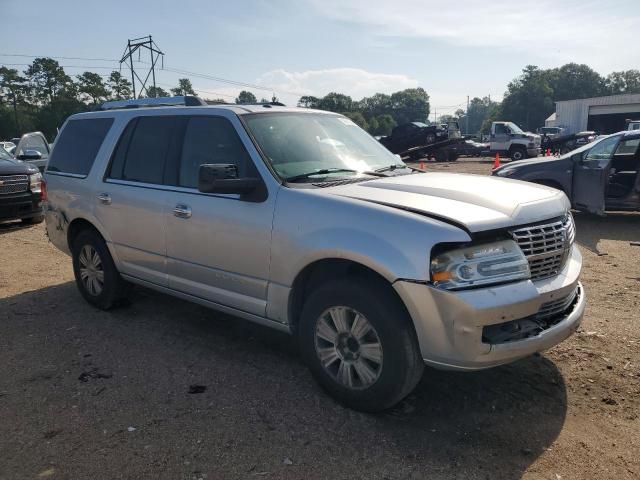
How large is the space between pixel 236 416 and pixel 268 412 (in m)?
0.20

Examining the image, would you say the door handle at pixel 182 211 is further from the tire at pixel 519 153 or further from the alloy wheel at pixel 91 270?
the tire at pixel 519 153

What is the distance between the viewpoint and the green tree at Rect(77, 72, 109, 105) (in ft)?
234

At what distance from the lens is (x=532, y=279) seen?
9.96 feet

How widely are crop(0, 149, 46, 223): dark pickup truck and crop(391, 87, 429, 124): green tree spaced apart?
134 meters

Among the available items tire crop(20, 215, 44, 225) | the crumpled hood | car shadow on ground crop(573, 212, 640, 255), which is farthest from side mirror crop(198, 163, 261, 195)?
tire crop(20, 215, 44, 225)

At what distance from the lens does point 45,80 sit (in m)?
74.2

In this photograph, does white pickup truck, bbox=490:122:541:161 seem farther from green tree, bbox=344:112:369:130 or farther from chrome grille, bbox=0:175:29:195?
chrome grille, bbox=0:175:29:195

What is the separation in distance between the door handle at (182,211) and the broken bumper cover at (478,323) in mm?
1905

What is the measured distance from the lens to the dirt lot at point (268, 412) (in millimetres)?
2777

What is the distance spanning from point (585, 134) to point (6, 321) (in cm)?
2708

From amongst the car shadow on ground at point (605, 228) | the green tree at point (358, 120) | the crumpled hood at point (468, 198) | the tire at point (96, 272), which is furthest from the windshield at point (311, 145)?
the car shadow on ground at point (605, 228)

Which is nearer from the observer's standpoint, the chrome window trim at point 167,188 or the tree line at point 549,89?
the chrome window trim at point 167,188

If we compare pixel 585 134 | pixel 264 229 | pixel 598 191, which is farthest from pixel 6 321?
pixel 585 134

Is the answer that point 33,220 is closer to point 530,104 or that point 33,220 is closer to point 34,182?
point 34,182
